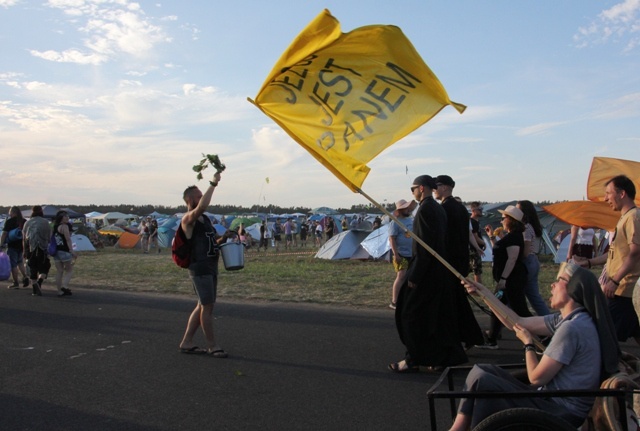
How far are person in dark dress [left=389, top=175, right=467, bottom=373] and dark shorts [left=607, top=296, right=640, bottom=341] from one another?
4.60 feet

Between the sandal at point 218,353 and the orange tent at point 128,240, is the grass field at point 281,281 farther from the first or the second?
the orange tent at point 128,240

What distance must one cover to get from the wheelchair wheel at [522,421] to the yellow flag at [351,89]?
2.55m

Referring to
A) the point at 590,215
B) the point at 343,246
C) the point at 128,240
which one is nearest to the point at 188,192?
the point at 590,215

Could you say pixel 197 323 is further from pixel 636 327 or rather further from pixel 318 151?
pixel 636 327

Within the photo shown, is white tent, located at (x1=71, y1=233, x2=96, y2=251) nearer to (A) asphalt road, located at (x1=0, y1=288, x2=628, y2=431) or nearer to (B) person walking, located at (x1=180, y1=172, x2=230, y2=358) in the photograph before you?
(A) asphalt road, located at (x1=0, y1=288, x2=628, y2=431)

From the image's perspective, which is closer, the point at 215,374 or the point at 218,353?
the point at 215,374

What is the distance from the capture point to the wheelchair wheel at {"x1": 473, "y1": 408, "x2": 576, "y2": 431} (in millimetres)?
2943

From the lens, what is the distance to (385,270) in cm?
1616

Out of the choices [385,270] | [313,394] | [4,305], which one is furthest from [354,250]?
[313,394]

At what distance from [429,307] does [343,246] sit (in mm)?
15167

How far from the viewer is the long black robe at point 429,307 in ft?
18.8

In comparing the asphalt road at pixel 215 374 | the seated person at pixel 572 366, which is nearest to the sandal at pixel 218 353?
the asphalt road at pixel 215 374

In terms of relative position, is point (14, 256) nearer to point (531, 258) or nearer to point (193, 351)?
point (193, 351)

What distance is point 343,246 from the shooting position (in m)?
21.0
